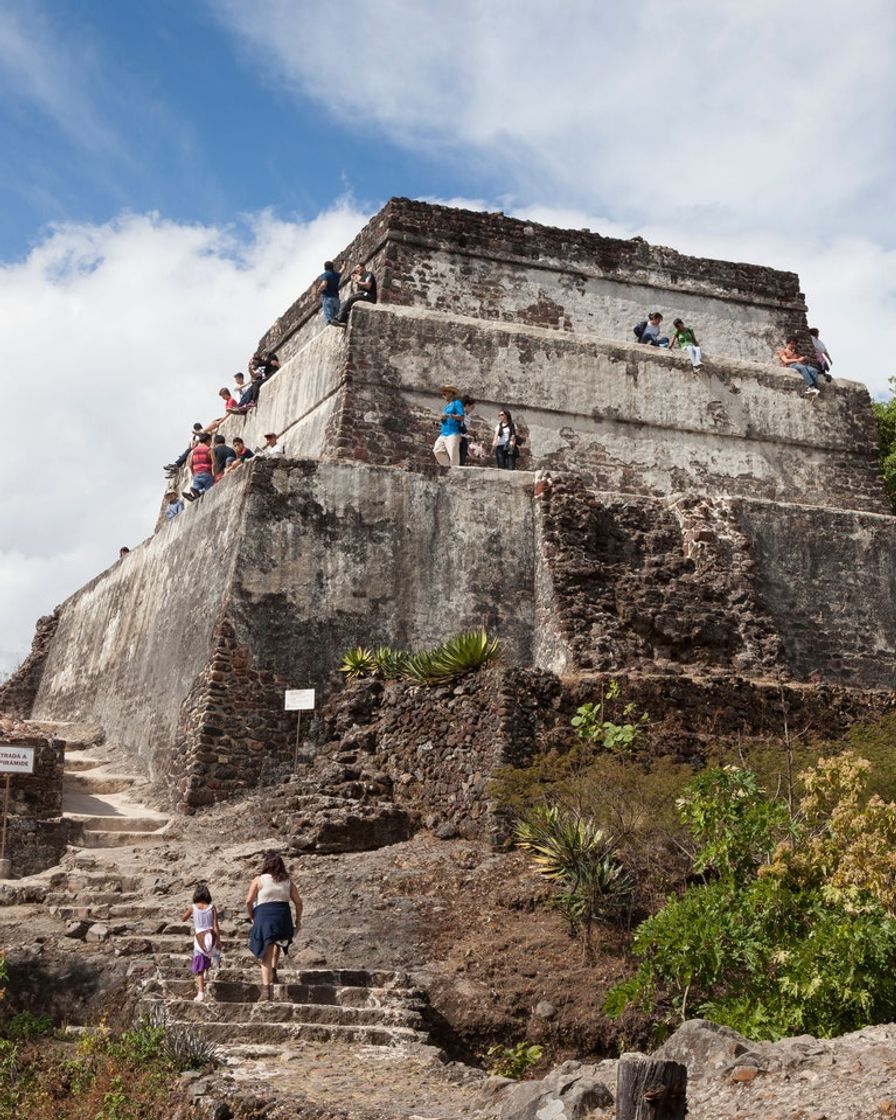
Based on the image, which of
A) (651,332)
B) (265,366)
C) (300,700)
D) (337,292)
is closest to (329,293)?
(337,292)

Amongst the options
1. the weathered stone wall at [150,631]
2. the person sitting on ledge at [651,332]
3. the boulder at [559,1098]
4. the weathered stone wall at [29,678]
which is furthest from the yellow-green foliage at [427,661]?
the weathered stone wall at [29,678]

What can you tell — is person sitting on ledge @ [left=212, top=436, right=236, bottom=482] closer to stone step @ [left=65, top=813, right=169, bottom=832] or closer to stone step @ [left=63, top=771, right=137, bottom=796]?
stone step @ [left=63, top=771, right=137, bottom=796]

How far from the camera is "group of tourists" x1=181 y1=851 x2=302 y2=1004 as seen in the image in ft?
30.0

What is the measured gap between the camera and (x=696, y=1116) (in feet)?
21.0

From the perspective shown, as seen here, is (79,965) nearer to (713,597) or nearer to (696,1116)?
(696,1116)

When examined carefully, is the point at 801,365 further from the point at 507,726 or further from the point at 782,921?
the point at 782,921

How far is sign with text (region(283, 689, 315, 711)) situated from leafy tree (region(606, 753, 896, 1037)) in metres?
5.41

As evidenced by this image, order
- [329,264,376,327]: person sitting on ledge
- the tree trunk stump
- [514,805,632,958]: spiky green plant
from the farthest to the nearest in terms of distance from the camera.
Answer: [329,264,376,327]: person sitting on ledge < [514,805,632,958]: spiky green plant < the tree trunk stump

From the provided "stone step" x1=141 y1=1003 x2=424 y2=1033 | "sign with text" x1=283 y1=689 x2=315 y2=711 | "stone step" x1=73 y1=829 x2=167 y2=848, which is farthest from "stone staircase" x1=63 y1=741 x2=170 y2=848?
"stone step" x1=141 y1=1003 x2=424 y2=1033

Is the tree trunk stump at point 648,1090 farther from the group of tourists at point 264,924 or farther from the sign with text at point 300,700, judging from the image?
the sign with text at point 300,700

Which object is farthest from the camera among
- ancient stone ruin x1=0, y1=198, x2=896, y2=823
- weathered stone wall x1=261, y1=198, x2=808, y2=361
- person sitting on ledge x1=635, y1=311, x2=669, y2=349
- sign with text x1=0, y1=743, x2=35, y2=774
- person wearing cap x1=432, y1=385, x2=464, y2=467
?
person sitting on ledge x1=635, y1=311, x2=669, y2=349

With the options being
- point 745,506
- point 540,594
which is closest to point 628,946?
point 540,594

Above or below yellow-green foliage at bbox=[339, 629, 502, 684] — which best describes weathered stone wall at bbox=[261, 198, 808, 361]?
above

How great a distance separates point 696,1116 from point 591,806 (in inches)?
197
